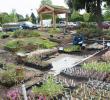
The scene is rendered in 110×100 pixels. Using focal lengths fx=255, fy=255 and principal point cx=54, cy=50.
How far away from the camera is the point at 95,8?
26.8 metres

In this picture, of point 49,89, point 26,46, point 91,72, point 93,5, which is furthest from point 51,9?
point 49,89

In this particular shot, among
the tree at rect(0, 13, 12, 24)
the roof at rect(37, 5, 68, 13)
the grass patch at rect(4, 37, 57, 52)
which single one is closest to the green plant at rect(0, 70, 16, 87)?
the grass patch at rect(4, 37, 57, 52)

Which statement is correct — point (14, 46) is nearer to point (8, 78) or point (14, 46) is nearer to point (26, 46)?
point (26, 46)

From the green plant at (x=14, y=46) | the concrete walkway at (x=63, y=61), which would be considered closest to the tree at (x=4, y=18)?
the green plant at (x=14, y=46)

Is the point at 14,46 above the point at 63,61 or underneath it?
above

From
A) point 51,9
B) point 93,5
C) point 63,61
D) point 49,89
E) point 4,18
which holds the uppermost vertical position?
point 93,5

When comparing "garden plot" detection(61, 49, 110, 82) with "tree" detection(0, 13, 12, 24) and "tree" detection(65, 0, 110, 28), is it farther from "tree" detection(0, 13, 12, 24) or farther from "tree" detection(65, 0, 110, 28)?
"tree" detection(0, 13, 12, 24)

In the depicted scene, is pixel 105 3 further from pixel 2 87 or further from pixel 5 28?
pixel 2 87

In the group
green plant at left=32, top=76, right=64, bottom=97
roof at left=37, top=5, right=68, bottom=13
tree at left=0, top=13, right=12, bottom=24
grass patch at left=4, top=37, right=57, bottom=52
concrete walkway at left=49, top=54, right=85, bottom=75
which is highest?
roof at left=37, top=5, right=68, bottom=13

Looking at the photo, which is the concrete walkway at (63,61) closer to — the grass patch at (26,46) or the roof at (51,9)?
the grass patch at (26,46)

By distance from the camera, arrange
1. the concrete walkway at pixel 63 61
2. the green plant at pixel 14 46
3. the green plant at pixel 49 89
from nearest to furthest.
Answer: the green plant at pixel 49 89 → the concrete walkway at pixel 63 61 → the green plant at pixel 14 46

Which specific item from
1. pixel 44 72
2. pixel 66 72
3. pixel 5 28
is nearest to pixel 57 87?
pixel 66 72

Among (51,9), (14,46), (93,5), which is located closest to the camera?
(14,46)

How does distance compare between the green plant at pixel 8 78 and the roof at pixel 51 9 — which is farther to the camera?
the roof at pixel 51 9
